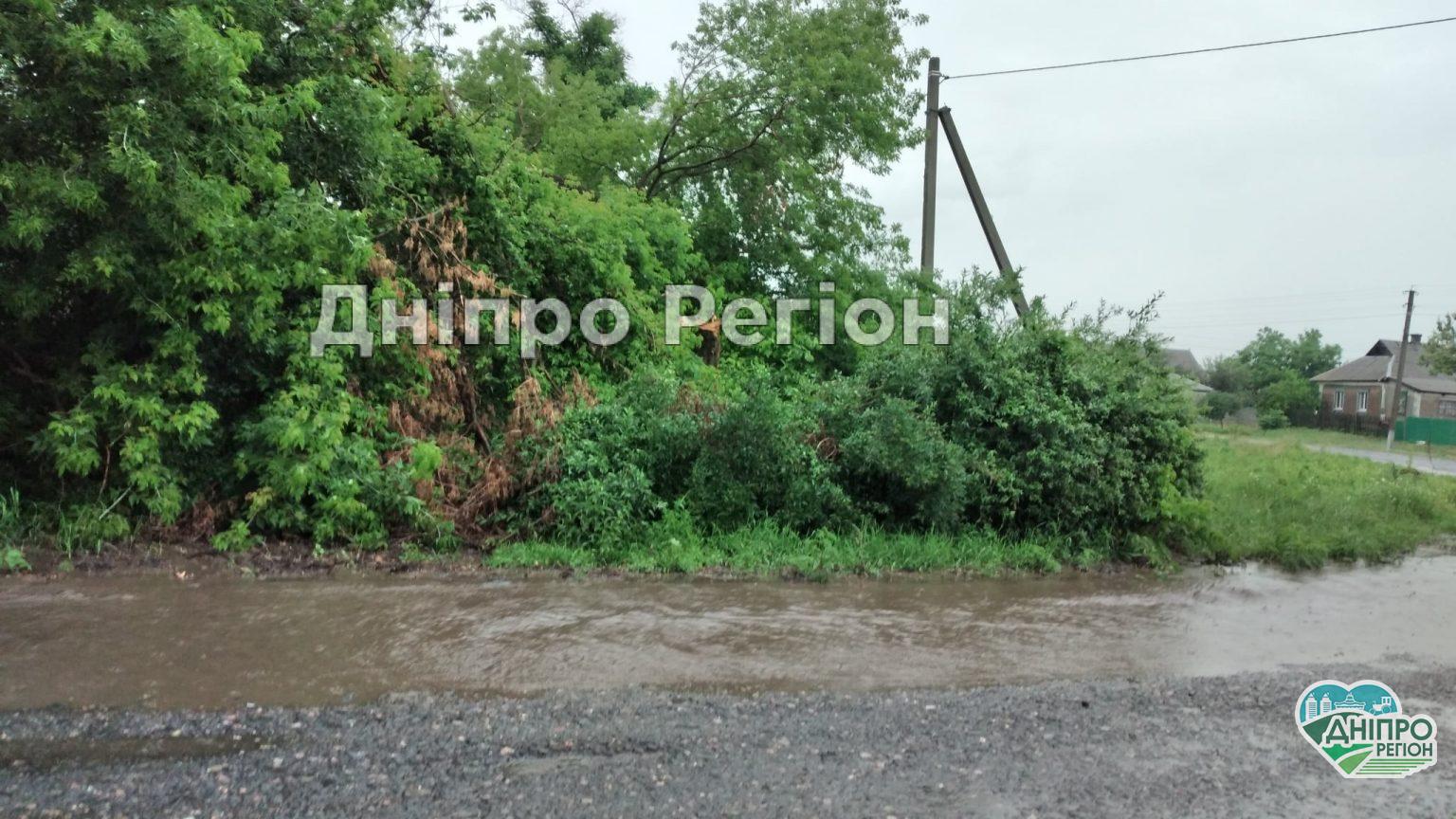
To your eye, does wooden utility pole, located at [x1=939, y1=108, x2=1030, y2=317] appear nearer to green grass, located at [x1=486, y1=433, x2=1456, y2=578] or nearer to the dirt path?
green grass, located at [x1=486, y1=433, x2=1456, y2=578]

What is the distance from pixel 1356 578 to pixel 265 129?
34.5 ft

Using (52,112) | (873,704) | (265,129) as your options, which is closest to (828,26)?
(265,129)

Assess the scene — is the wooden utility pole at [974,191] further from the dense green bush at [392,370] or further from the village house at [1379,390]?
the village house at [1379,390]

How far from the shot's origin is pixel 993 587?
27.2 ft

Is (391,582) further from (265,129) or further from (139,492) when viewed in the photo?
(265,129)

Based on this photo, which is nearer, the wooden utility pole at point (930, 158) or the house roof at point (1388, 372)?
the wooden utility pole at point (930, 158)

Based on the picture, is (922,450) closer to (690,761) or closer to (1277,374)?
(690,761)

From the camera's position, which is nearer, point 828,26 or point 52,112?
point 52,112

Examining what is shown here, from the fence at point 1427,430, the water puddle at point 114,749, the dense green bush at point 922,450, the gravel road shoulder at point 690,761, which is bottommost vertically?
the fence at point 1427,430

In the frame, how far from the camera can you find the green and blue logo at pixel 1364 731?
434 cm

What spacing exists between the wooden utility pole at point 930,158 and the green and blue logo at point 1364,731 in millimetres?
10015

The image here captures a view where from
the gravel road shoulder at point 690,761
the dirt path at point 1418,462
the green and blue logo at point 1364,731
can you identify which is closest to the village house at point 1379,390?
the dirt path at point 1418,462

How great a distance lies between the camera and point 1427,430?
1708 inches

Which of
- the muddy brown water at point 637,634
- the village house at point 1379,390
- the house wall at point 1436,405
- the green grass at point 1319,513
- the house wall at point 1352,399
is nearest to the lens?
the muddy brown water at point 637,634
